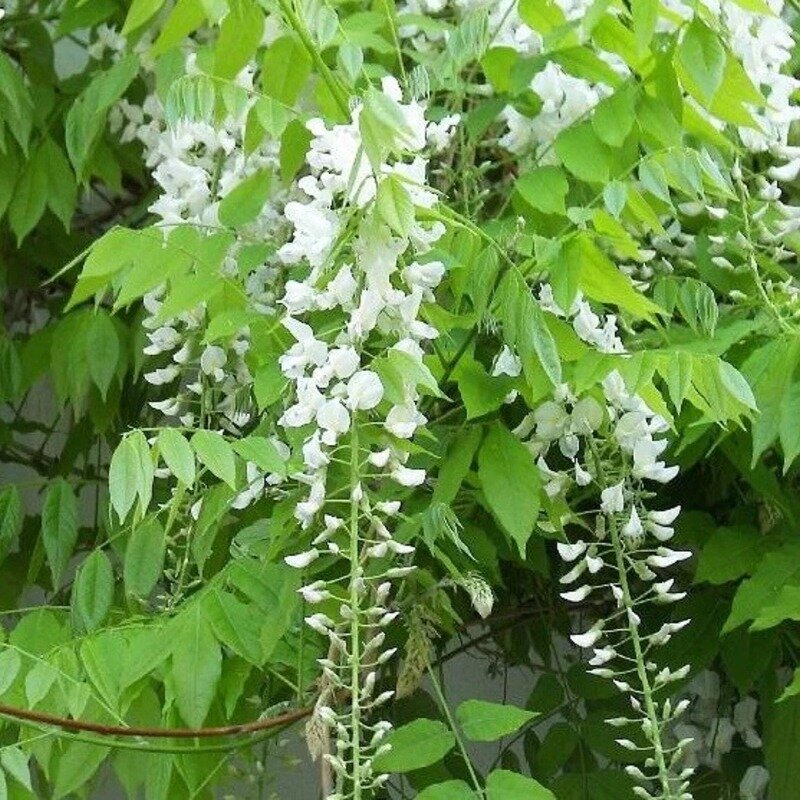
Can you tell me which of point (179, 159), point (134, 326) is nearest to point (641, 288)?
point (179, 159)

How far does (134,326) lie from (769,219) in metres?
0.66

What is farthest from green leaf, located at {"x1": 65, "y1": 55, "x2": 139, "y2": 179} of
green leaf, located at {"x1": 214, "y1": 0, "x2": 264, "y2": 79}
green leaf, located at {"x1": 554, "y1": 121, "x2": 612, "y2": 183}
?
green leaf, located at {"x1": 554, "y1": 121, "x2": 612, "y2": 183}

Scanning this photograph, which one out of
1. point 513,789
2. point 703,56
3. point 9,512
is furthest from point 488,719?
point 9,512

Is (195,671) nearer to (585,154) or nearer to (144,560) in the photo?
(144,560)

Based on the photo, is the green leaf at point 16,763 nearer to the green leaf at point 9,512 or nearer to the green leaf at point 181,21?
the green leaf at point 9,512

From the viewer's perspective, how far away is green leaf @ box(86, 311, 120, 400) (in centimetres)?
147

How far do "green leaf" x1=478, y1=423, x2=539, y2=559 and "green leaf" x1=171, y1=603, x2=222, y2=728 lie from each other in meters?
0.24

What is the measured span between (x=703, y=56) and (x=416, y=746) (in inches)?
20.2

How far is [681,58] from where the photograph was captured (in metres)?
0.98

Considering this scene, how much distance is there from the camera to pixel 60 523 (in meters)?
1.38

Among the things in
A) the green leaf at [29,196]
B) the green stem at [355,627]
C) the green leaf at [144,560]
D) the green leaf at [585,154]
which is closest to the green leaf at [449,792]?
the green stem at [355,627]

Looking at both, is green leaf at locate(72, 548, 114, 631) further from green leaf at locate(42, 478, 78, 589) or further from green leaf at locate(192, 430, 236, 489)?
green leaf at locate(192, 430, 236, 489)

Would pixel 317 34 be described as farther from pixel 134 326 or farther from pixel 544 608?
pixel 544 608

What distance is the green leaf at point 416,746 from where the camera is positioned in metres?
0.98
